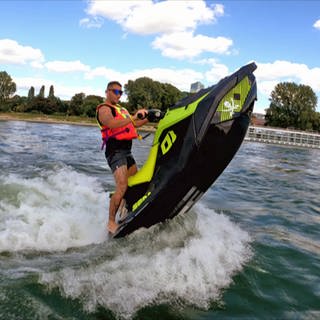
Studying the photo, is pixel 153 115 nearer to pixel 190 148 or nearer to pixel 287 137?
pixel 190 148

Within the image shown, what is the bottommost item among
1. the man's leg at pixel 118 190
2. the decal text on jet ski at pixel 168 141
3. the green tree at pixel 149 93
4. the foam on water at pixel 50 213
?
the foam on water at pixel 50 213

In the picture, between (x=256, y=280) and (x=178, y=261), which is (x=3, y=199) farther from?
(x=256, y=280)

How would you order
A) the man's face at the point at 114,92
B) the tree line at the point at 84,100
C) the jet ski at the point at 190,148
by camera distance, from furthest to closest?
the tree line at the point at 84,100 → the man's face at the point at 114,92 → the jet ski at the point at 190,148

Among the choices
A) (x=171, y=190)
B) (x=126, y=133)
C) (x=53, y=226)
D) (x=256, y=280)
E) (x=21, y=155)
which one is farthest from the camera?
(x=21, y=155)

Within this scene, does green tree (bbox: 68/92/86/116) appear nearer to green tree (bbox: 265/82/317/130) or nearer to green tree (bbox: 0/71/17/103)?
green tree (bbox: 0/71/17/103)

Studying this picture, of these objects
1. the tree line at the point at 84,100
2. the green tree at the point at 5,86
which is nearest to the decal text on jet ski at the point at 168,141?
the tree line at the point at 84,100

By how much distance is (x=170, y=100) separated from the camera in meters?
80.1

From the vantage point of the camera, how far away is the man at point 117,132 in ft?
14.0

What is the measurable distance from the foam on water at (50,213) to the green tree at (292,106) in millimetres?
79077

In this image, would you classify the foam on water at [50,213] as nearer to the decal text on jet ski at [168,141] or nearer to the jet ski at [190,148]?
the jet ski at [190,148]

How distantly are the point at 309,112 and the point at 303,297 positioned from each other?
84.8 m

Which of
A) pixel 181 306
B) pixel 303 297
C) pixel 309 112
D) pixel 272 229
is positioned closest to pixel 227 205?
pixel 272 229

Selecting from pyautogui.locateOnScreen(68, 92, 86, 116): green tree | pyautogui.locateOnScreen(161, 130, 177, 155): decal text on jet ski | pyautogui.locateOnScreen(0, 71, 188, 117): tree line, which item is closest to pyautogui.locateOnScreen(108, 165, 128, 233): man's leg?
pyautogui.locateOnScreen(161, 130, 177, 155): decal text on jet ski

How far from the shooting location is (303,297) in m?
3.64
